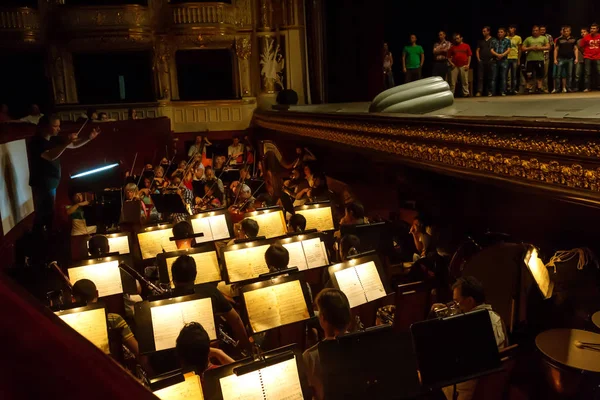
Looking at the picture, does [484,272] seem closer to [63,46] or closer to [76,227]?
[76,227]

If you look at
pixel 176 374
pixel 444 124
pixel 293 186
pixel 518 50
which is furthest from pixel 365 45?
pixel 176 374

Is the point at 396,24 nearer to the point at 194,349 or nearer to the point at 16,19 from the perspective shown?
the point at 16,19

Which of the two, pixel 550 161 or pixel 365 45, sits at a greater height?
pixel 365 45

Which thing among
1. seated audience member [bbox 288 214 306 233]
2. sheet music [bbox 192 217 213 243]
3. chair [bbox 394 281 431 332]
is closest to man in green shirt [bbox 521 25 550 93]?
seated audience member [bbox 288 214 306 233]

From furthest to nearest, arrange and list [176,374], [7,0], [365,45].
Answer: [7,0] → [365,45] → [176,374]

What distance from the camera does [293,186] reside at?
10070mm

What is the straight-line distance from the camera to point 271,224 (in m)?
6.29

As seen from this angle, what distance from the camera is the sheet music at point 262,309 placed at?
3992 mm

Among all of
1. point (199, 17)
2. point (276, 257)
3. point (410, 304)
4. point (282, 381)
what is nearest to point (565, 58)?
point (410, 304)

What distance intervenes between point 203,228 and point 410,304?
3.01 meters

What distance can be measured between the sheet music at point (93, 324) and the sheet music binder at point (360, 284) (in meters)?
1.82

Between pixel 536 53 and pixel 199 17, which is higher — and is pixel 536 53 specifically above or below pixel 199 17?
below

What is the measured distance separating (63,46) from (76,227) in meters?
12.3

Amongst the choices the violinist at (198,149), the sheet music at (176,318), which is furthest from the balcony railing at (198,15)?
the sheet music at (176,318)
